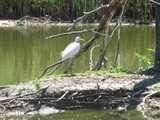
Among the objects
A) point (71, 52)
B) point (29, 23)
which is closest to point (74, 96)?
point (71, 52)

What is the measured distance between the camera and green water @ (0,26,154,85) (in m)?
16.4

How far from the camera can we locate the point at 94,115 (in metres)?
10.2

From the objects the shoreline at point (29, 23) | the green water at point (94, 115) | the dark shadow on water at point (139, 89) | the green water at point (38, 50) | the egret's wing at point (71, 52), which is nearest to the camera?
the green water at point (94, 115)

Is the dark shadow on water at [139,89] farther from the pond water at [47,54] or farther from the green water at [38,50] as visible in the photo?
the green water at [38,50]

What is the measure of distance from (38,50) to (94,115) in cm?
1286

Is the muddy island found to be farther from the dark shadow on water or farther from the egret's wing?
→ the egret's wing

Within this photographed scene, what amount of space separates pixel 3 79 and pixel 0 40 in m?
13.1

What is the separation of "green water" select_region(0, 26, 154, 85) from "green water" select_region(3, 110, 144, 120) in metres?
3.90

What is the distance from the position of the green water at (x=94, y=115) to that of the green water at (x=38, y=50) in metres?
3.90

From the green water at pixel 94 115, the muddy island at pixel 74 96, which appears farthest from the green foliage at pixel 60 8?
the green water at pixel 94 115

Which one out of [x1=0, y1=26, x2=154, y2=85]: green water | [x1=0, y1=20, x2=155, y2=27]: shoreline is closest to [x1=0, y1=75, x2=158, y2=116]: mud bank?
[x1=0, y1=26, x2=154, y2=85]: green water

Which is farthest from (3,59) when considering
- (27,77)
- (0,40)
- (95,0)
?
(95,0)

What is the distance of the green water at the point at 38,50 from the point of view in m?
16.4

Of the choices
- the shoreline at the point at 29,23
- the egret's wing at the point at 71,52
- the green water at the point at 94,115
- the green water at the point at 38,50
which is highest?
the egret's wing at the point at 71,52
